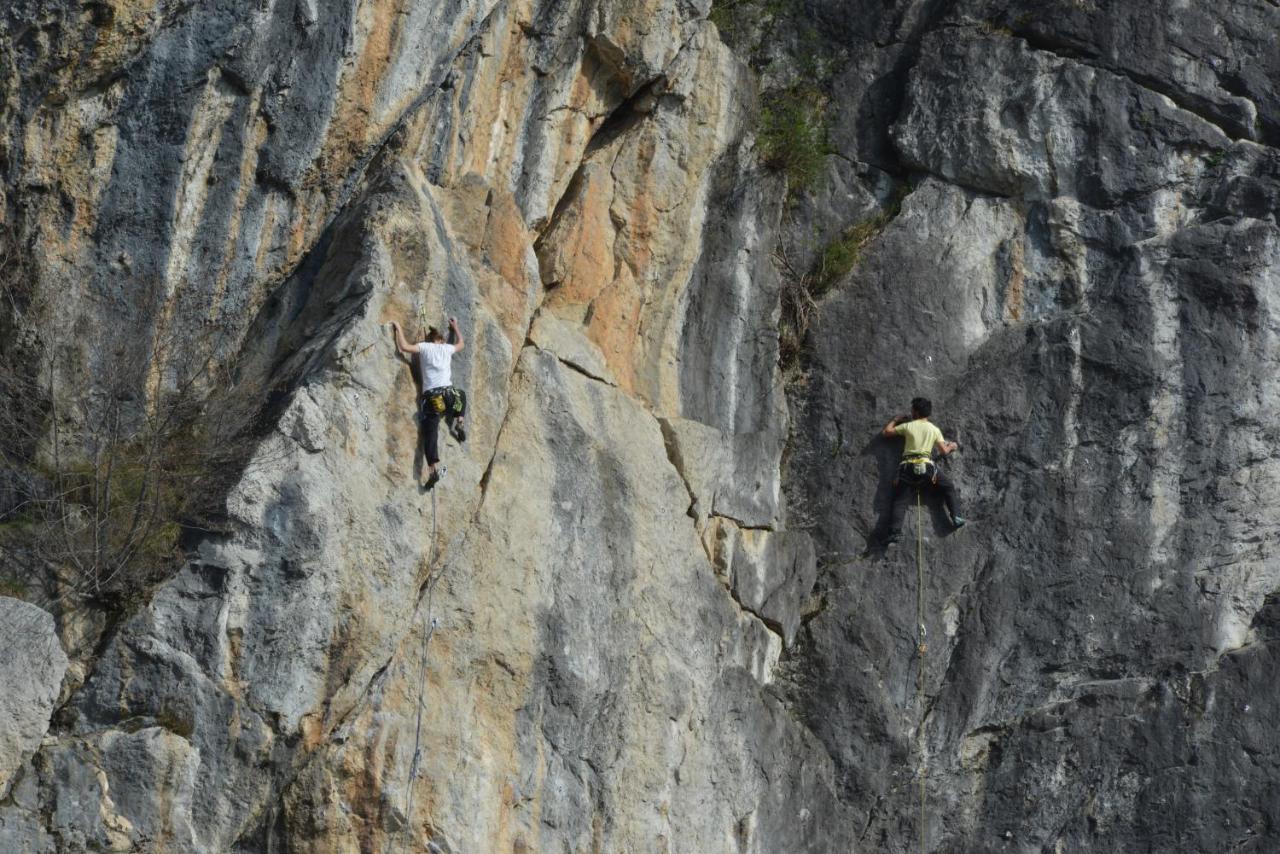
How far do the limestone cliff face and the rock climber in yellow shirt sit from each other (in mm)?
302

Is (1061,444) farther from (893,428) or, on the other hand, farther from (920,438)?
(893,428)

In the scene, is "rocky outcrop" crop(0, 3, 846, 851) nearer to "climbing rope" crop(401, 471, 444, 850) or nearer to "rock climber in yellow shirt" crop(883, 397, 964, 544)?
"climbing rope" crop(401, 471, 444, 850)

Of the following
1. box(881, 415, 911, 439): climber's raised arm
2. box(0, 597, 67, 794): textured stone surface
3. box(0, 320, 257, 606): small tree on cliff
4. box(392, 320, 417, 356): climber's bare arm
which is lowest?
box(0, 597, 67, 794): textured stone surface

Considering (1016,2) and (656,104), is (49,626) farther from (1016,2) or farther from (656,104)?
(1016,2)

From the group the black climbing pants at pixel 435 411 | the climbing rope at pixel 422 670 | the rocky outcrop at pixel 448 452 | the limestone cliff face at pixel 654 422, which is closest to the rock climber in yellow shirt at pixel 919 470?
the limestone cliff face at pixel 654 422

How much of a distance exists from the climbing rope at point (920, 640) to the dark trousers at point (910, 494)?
0.10m

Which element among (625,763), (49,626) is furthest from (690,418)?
(49,626)

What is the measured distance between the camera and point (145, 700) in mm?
12438

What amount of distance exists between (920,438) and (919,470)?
0.33m

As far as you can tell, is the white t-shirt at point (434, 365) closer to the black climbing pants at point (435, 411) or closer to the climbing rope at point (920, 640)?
the black climbing pants at point (435, 411)

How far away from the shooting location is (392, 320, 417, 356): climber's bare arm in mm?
13758

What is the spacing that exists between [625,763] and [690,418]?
3453 millimetres

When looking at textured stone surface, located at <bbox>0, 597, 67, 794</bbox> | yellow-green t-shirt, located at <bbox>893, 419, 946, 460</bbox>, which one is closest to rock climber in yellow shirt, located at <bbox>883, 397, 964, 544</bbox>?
yellow-green t-shirt, located at <bbox>893, 419, 946, 460</bbox>

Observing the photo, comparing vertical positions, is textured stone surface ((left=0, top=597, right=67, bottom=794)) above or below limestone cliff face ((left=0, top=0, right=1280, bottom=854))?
below
